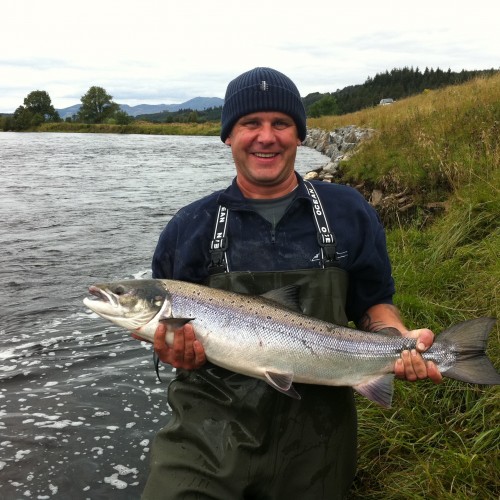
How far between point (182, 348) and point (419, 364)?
1.23m

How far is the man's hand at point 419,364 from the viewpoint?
2.84m

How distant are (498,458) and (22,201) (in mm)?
15945

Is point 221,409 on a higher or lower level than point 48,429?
higher

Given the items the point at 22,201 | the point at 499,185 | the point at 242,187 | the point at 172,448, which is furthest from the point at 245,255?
the point at 22,201

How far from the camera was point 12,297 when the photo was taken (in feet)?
27.3

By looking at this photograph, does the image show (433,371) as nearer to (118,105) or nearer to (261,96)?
(261,96)

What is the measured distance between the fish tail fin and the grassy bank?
2.19 feet

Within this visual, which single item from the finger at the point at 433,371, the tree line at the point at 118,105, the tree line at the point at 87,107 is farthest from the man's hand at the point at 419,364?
the tree line at the point at 87,107

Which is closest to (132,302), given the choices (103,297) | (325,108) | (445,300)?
(103,297)

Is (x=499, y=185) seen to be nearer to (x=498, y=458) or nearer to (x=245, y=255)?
(x=498, y=458)

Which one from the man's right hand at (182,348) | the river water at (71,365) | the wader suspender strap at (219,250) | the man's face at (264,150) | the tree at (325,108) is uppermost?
the tree at (325,108)

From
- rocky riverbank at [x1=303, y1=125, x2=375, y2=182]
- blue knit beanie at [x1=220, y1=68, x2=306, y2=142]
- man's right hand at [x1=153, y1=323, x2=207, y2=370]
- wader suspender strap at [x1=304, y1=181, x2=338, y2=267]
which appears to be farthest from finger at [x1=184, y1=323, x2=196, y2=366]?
rocky riverbank at [x1=303, y1=125, x2=375, y2=182]

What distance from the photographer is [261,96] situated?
10.9 feet

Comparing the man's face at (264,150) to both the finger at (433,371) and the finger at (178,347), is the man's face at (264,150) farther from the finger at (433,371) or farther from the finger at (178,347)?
the finger at (433,371)
